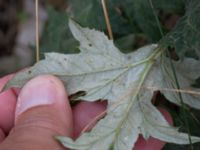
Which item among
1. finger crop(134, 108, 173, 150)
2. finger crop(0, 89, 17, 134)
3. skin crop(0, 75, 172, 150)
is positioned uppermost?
skin crop(0, 75, 172, 150)

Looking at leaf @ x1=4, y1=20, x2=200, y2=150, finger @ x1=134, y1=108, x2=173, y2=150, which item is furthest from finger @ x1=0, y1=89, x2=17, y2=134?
finger @ x1=134, y1=108, x2=173, y2=150

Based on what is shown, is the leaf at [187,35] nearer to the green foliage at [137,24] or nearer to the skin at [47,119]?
the green foliage at [137,24]


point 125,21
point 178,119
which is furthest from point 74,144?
point 125,21

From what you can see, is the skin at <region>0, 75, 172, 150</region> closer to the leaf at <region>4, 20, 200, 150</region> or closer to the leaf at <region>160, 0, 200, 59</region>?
the leaf at <region>4, 20, 200, 150</region>

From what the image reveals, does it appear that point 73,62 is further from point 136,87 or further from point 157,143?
point 157,143

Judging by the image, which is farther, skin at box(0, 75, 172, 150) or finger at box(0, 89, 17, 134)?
finger at box(0, 89, 17, 134)

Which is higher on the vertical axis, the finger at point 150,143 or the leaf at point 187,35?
the leaf at point 187,35

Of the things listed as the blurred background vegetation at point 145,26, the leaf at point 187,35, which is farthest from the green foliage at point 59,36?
the leaf at point 187,35
